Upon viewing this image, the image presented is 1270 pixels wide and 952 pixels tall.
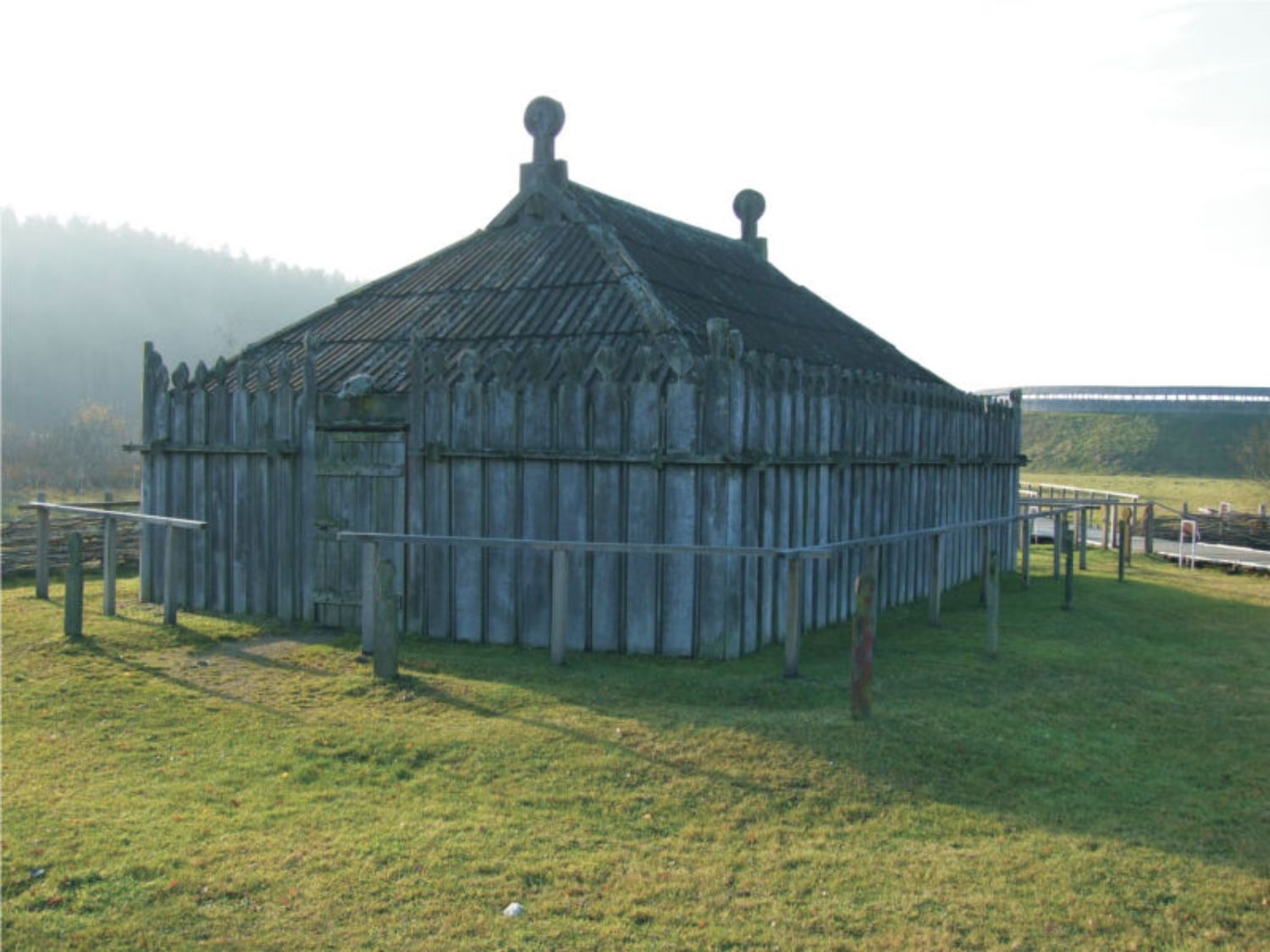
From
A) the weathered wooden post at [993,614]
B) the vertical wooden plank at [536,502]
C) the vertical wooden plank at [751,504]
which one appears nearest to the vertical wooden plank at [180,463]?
the vertical wooden plank at [536,502]

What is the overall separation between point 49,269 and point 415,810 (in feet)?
405

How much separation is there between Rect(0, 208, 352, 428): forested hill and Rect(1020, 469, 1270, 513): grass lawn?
218 ft

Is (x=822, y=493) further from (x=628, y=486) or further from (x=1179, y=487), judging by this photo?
(x=1179, y=487)

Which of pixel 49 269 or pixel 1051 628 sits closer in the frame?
pixel 1051 628

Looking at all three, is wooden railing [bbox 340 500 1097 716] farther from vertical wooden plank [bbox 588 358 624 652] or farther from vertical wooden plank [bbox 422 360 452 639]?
vertical wooden plank [bbox 422 360 452 639]

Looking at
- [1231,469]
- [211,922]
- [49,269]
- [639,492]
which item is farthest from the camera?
[49,269]

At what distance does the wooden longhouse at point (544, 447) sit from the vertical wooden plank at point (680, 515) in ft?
0.06

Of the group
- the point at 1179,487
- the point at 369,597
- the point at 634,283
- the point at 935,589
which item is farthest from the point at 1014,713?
the point at 1179,487

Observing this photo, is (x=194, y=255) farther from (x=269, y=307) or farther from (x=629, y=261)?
(x=629, y=261)

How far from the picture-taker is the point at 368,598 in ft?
29.6

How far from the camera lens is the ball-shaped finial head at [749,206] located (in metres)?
19.3

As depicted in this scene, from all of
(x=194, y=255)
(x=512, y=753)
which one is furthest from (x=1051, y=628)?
(x=194, y=255)

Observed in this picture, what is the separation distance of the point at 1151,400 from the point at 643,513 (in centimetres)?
7971

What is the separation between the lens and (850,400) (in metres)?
11.4
